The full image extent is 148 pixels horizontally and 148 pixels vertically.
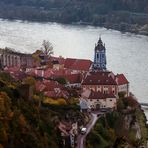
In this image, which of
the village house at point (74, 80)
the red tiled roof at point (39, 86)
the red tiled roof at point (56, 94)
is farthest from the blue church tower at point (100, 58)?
the red tiled roof at point (56, 94)

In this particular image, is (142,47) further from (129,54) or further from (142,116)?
(142,116)

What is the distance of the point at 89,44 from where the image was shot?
2905 cm

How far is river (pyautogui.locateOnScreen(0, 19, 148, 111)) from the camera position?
70.6 feet

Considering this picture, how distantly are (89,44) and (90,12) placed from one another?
51.6ft

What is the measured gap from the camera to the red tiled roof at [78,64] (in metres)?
17.7

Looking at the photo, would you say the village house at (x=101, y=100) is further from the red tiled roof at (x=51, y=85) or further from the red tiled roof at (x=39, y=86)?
the red tiled roof at (x=39, y=86)

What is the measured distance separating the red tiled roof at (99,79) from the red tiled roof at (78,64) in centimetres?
238

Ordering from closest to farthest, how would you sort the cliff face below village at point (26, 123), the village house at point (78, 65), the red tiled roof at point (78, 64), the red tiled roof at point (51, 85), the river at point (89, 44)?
the cliff face below village at point (26, 123) → the red tiled roof at point (51, 85) → the village house at point (78, 65) → the red tiled roof at point (78, 64) → the river at point (89, 44)

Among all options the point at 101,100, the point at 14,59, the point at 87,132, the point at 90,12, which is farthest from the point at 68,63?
the point at 90,12

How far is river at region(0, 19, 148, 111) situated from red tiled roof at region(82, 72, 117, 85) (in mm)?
2783

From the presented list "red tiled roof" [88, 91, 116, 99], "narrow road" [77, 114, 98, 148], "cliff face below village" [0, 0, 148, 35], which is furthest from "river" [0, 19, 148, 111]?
"narrow road" [77, 114, 98, 148]

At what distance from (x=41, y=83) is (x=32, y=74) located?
171 cm

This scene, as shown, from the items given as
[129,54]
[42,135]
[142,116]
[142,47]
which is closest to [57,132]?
[42,135]

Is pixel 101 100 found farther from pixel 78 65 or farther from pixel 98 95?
pixel 78 65
